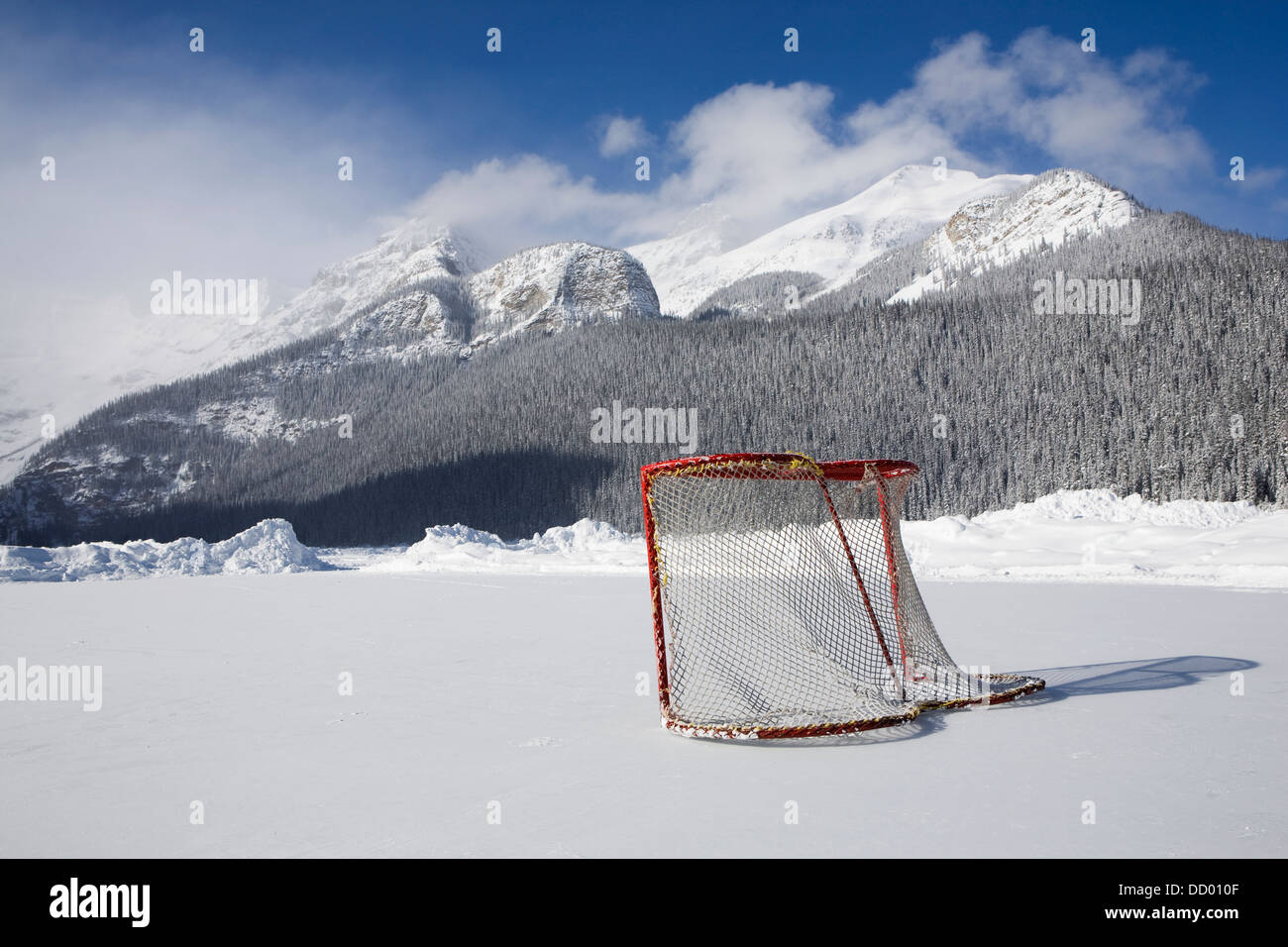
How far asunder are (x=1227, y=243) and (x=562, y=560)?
66996 millimetres

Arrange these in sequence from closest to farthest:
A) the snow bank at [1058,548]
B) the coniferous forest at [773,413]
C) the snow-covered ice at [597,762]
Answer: the snow-covered ice at [597,762] < the snow bank at [1058,548] < the coniferous forest at [773,413]

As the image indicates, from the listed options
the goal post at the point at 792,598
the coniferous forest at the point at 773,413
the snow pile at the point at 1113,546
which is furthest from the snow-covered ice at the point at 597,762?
the coniferous forest at the point at 773,413

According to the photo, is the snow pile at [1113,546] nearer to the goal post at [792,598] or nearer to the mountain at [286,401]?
the goal post at [792,598]

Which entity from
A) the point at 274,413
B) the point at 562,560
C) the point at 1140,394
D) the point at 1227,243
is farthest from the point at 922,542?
the point at 274,413

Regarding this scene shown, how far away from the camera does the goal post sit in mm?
6008

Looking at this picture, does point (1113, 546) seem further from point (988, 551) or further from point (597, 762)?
point (597, 762)

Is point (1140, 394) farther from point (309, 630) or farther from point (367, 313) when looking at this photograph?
A: point (367, 313)

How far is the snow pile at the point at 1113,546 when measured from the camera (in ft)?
60.5

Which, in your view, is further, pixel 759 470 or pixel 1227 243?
pixel 1227 243

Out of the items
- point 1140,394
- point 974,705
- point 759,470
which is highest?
point 1140,394

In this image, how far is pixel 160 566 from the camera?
3117 centimetres

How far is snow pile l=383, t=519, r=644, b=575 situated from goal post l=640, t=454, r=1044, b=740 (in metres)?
18.6

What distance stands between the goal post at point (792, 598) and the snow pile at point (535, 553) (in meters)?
18.6

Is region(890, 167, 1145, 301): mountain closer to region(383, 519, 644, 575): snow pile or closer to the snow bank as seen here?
the snow bank
